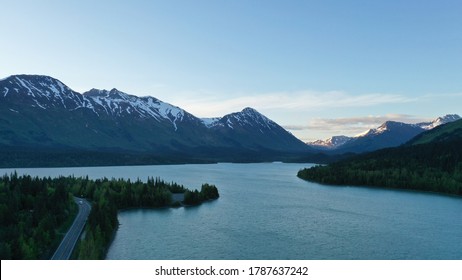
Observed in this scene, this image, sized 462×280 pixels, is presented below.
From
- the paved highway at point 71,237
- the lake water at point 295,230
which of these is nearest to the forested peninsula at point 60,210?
the paved highway at point 71,237

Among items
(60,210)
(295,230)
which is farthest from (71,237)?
(295,230)

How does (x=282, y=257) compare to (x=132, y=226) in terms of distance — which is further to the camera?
(x=132, y=226)

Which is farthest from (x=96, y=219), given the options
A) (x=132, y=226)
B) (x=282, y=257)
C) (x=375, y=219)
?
(x=375, y=219)

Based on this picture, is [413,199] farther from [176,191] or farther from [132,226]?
[132,226]

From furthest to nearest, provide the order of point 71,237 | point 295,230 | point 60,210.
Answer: point 60,210 → point 295,230 → point 71,237

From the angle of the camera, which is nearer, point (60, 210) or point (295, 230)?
point (295, 230)

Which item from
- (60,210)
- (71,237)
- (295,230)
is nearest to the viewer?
(71,237)

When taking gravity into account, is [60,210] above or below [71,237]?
above

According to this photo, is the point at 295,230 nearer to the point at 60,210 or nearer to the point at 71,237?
the point at 71,237
